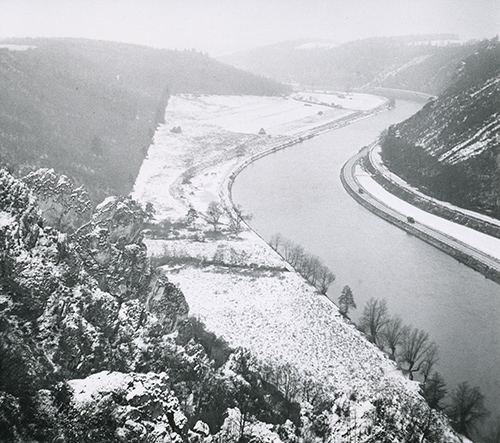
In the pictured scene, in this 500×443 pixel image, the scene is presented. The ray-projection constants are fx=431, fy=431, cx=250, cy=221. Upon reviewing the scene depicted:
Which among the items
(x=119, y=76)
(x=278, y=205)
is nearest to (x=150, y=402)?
(x=278, y=205)

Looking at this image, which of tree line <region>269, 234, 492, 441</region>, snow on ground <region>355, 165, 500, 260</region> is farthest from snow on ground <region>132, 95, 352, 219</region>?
tree line <region>269, 234, 492, 441</region>

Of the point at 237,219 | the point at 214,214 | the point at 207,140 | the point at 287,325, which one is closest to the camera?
the point at 287,325

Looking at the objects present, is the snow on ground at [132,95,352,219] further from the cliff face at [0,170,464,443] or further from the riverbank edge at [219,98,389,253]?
the cliff face at [0,170,464,443]

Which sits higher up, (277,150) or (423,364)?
(277,150)

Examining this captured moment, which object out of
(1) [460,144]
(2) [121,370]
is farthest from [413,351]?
(1) [460,144]

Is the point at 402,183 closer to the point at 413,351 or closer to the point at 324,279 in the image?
the point at 324,279

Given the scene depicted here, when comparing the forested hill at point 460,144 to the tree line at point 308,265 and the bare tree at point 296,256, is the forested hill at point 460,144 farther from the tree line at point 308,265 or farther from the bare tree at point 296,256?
the bare tree at point 296,256

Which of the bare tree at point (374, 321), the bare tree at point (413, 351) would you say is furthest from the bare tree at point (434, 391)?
the bare tree at point (374, 321)
